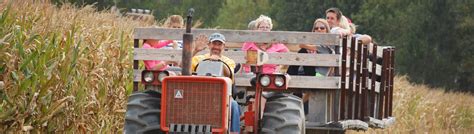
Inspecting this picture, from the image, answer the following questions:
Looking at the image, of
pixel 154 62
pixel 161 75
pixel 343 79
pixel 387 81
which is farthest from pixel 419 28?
pixel 161 75

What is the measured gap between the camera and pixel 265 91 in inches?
444

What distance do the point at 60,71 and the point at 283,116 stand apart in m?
2.45

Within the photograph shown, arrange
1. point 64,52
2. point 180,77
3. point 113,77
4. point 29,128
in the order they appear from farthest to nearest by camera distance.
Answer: point 113,77 → point 64,52 → point 29,128 → point 180,77

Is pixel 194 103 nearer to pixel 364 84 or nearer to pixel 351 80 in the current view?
pixel 351 80

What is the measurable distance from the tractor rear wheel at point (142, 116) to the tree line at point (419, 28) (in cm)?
4423

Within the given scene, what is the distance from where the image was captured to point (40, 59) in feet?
36.0

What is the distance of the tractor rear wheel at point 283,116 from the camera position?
1001 centimetres

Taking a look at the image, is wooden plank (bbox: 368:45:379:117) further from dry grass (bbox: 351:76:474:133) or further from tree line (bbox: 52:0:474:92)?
tree line (bbox: 52:0:474:92)

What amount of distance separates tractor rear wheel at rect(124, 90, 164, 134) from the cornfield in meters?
1.23

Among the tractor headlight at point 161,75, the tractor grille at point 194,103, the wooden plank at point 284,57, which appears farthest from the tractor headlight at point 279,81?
the wooden plank at point 284,57

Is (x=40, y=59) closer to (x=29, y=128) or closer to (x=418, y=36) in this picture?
(x=29, y=128)

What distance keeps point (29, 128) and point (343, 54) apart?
323 cm

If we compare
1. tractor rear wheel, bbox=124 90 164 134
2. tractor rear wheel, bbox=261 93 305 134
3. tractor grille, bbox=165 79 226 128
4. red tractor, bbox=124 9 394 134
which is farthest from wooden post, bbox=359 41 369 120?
tractor grille, bbox=165 79 226 128

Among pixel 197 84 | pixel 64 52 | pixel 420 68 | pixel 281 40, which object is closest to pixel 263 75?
pixel 197 84
